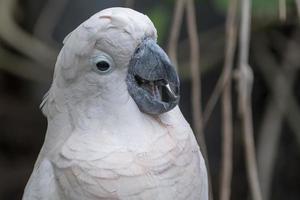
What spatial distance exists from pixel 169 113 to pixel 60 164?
0.18 metres

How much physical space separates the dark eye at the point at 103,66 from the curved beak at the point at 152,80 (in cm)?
3

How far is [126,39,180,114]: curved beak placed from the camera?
113 cm

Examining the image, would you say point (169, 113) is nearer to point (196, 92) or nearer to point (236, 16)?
Result: point (196, 92)

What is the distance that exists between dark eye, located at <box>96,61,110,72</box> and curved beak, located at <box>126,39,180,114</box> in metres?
0.03

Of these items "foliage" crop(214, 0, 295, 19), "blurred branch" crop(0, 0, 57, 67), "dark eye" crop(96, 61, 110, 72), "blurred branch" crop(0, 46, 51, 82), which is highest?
"foliage" crop(214, 0, 295, 19)

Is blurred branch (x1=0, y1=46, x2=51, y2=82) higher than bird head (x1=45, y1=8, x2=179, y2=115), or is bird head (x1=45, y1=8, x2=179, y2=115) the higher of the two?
bird head (x1=45, y1=8, x2=179, y2=115)

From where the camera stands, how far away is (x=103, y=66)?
114 centimetres

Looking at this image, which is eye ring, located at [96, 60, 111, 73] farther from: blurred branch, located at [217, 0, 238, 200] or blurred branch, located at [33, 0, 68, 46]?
blurred branch, located at [33, 0, 68, 46]

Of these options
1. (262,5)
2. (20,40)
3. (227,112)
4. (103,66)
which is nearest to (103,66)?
(103,66)

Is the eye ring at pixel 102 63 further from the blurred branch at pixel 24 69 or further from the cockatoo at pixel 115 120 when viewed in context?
the blurred branch at pixel 24 69

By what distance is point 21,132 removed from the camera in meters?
2.77

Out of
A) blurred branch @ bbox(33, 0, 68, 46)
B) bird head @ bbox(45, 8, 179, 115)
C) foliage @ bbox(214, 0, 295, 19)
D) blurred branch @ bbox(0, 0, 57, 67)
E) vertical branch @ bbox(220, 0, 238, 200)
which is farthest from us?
blurred branch @ bbox(33, 0, 68, 46)

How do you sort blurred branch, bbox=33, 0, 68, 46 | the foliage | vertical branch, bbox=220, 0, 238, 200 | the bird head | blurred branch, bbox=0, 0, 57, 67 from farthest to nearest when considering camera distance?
1. blurred branch, bbox=33, 0, 68, 46
2. blurred branch, bbox=0, 0, 57, 67
3. the foliage
4. vertical branch, bbox=220, 0, 238, 200
5. the bird head

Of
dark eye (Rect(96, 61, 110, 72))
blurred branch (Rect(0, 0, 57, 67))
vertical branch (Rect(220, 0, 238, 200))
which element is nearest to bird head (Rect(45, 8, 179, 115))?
dark eye (Rect(96, 61, 110, 72))
